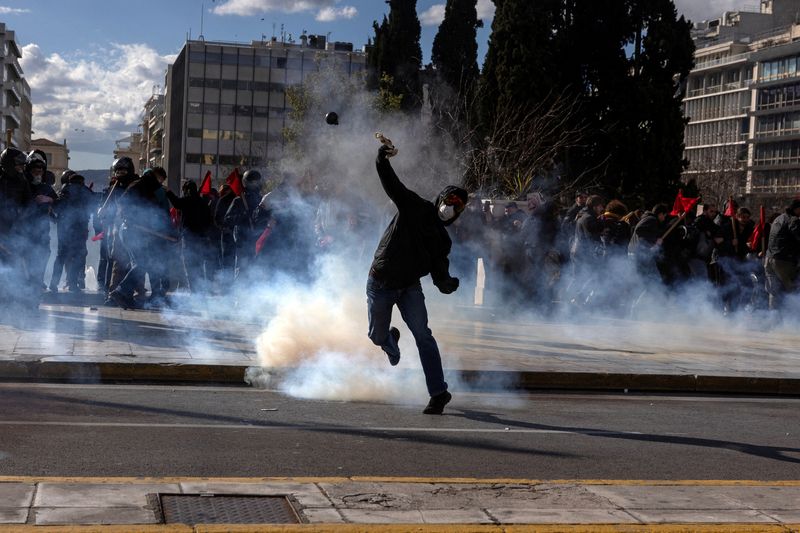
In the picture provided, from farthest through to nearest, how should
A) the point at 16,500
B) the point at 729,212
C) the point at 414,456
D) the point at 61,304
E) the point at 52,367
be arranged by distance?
the point at 729,212 → the point at 61,304 → the point at 52,367 → the point at 414,456 → the point at 16,500

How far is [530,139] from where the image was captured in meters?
31.8

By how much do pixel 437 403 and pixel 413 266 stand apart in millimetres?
1002

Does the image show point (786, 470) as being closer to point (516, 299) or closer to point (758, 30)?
point (516, 299)

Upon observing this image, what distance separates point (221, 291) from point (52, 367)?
5.59 metres

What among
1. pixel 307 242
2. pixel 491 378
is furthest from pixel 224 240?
pixel 491 378

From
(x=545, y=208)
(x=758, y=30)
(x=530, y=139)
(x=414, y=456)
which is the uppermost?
(x=758, y=30)

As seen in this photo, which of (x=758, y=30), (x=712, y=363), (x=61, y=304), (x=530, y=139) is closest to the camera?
(x=712, y=363)

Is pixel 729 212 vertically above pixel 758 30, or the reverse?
pixel 758 30

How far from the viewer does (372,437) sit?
6.85 meters

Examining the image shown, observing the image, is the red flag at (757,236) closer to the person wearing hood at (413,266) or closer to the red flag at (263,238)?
the red flag at (263,238)

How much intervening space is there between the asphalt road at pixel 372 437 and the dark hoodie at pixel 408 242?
1.01m

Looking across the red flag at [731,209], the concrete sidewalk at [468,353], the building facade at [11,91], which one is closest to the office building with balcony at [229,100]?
the building facade at [11,91]

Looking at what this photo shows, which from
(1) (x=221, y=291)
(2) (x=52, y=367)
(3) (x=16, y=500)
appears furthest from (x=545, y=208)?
(3) (x=16, y=500)

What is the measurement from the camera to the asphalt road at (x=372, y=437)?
5871 millimetres
